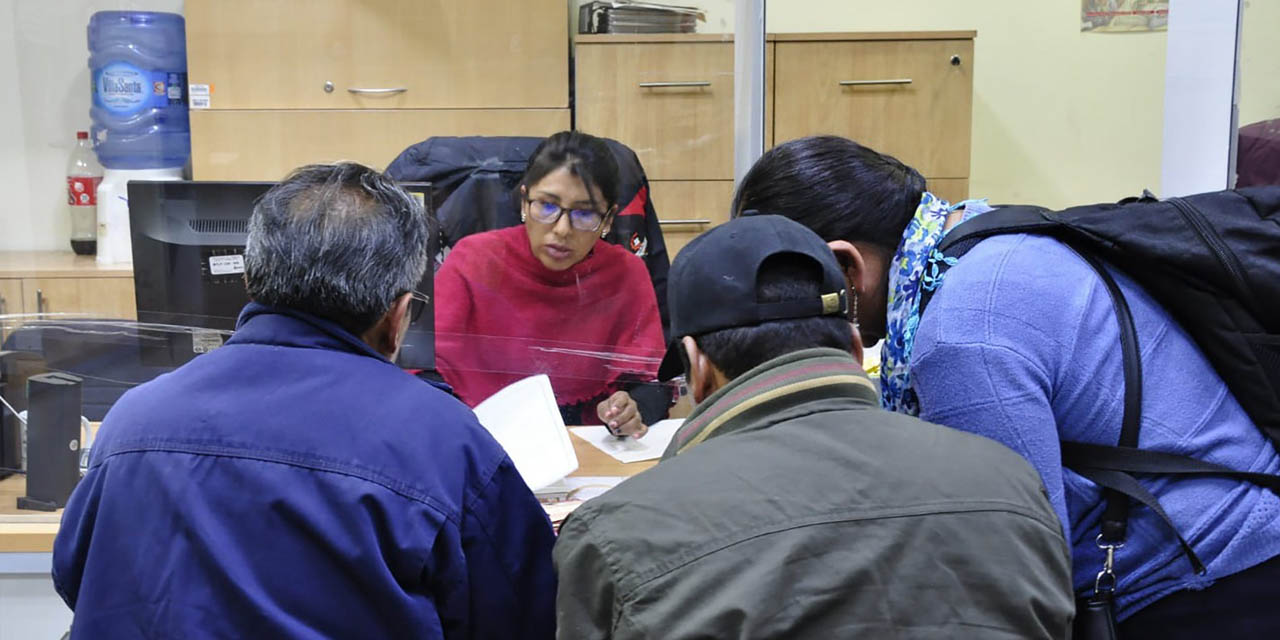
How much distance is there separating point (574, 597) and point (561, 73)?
2.60m

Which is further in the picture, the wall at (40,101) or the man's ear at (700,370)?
the wall at (40,101)

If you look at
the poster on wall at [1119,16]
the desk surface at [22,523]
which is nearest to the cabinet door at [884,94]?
the poster on wall at [1119,16]

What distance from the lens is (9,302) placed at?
2.69 meters

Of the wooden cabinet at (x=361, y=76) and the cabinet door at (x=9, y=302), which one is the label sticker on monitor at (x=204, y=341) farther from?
the wooden cabinet at (x=361, y=76)

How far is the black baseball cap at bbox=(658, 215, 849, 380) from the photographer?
95cm

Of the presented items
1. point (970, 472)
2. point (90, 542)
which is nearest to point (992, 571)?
point (970, 472)

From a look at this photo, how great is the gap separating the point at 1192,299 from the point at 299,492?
897 mm

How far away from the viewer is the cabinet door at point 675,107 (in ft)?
9.68

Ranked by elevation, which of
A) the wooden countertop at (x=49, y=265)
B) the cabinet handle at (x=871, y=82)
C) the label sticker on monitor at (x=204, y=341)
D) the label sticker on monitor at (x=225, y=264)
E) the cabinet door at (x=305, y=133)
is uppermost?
the cabinet handle at (x=871, y=82)

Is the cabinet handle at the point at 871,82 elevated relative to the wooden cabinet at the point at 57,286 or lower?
elevated

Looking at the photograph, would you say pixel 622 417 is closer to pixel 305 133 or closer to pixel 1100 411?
pixel 1100 411

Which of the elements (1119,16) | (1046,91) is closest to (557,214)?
(1046,91)

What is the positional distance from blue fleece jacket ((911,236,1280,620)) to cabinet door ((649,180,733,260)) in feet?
6.01

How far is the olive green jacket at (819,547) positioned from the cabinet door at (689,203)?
2.13 meters
